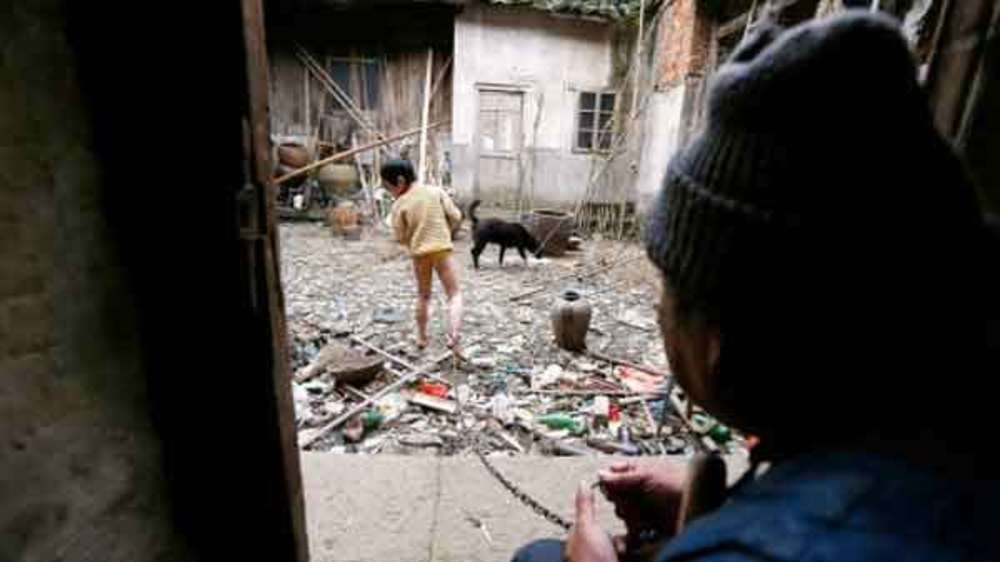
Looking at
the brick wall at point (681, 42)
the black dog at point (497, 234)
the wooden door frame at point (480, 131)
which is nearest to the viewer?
the brick wall at point (681, 42)

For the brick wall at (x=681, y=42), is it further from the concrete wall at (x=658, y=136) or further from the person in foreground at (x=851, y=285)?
the person in foreground at (x=851, y=285)

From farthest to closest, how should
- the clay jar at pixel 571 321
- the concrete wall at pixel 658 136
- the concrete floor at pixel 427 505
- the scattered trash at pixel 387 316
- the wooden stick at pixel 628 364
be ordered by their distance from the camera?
the concrete wall at pixel 658 136
the scattered trash at pixel 387 316
the clay jar at pixel 571 321
the wooden stick at pixel 628 364
the concrete floor at pixel 427 505

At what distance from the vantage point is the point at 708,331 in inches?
29.2

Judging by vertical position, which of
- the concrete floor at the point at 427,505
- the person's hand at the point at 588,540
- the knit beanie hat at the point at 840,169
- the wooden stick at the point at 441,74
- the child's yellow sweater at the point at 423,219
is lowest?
the concrete floor at the point at 427,505

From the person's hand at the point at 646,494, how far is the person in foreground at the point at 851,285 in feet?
2.15

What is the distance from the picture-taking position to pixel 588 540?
46.0 inches

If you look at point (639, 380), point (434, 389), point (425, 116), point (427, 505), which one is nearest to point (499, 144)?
point (425, 116)

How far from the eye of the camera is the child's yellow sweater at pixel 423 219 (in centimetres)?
473

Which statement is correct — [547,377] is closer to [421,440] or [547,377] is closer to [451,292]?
[451,292]

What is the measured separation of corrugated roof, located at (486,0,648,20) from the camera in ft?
37.2

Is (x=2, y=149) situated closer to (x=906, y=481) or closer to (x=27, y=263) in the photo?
(x=27, y=263)

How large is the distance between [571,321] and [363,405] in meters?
2.16

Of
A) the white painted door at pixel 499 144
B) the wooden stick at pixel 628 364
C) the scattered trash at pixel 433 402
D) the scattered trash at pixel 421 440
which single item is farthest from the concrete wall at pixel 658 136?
the scattered trash at pixel 421 440

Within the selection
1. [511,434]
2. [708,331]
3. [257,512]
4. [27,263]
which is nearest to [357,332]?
[511,434]
